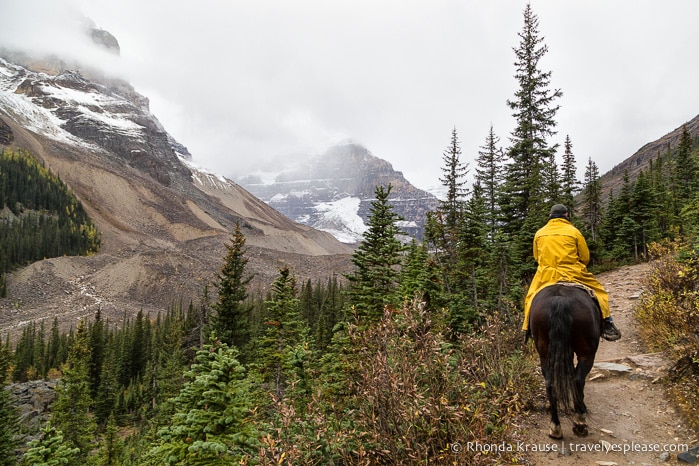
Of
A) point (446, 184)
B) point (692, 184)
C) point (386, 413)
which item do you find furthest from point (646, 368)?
point (692, 184)

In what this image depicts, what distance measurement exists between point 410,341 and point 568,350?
7.77ft

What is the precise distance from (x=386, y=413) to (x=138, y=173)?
22011 centimetres

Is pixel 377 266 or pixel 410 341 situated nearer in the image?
pixel 410 341

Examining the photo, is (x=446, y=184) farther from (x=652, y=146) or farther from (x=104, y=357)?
(x=652, y=146)

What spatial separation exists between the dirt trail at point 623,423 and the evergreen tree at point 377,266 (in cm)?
726

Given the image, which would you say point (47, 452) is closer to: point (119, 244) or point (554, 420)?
point (554, 420)

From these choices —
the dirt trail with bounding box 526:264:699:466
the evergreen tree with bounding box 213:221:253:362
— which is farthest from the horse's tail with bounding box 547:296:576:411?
the evergreen tree with bounding box 213:221:253:362

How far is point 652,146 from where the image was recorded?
173375mm

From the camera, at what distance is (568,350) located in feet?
16.1

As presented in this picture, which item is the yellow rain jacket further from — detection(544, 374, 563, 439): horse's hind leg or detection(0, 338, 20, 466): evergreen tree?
detection(0, 338, 20, 466): evergreen tree

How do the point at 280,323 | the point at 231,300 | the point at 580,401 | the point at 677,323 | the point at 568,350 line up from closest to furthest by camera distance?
the point at 580,401 < the point at 568,350 < the point at 677,323 < the point at 280,323 < the point at 231,300

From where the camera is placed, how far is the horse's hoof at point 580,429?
15.9 feet

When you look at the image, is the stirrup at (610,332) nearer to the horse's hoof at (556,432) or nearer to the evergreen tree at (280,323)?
the horse's hoof at (556,432)

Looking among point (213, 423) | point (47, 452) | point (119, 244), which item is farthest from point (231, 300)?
point (119, 244)
